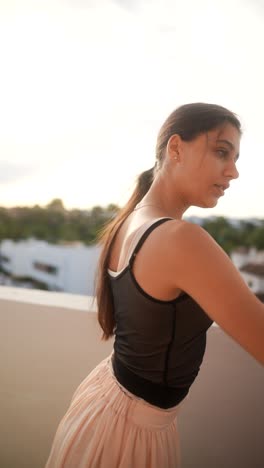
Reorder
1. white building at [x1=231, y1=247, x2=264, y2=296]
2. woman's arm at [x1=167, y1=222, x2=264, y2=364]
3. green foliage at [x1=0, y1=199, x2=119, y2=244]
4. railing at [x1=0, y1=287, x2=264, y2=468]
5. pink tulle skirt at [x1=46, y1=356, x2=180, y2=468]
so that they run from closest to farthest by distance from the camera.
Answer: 1. woman's arm at [x1=167, y1=222, x2=264, y2=364]
2. pink tulle skirt at [x1=46, y1=356, x2=180, y2=468]
3. railing at [x1=0, y1=287, x2=264, y2=468]
4. white building at [x1=231, y1=247, x2=264, y2=296]
5. green foliage at [x1=0, y1=199, x2=119, y2=244]

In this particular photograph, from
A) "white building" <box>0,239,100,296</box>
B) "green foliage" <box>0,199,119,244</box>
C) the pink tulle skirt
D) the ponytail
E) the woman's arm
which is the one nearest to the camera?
the woman's arm

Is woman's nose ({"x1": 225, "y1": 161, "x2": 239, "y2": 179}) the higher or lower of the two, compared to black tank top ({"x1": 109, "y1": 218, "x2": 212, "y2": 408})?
higher

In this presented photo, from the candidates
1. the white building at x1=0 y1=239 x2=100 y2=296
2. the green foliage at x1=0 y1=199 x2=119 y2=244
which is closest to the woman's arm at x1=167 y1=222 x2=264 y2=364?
the green foliage at x1=0 y1=199 x2=119 y2=244

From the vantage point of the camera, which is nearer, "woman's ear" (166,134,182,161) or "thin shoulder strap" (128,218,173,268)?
"thin shoulder strap" (128,218,173,268)

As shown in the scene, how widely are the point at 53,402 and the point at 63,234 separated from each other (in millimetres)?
3256

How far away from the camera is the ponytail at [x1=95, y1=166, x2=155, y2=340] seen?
3.31 feet

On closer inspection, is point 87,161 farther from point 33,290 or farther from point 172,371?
point 172,371

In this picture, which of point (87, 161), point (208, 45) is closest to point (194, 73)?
point (208, 45)

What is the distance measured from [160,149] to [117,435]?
28.1 inches

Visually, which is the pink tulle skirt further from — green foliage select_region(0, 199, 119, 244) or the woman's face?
green foliage select_region(0, 199, 119, 244)

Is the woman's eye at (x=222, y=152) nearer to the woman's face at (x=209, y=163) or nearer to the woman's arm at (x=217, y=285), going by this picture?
the woman's face at (x=209, y=163)

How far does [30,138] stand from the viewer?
308cm

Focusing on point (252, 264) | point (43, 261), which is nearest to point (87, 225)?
point (252, 264)

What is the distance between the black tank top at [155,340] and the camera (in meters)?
0.74
